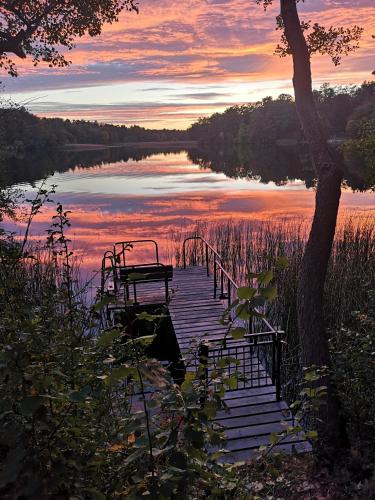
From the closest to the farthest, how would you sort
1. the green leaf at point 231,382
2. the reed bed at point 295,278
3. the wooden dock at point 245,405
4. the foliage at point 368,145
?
1. the green leaf at point 231,382
2. the wooden dock at point 245,405
3. the reed bed at point 295,278
4. the foliage at point 368,145

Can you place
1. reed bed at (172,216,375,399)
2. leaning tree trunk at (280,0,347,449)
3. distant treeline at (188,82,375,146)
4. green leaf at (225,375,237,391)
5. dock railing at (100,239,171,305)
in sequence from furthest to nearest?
distant treeline at (188,82,375,146) → reed bed at (172,216,375,399) → leaning tree trunk at (280,0,347,449) → green leaf at (225,375,237,391) → dock railing at (100,239,171,305)

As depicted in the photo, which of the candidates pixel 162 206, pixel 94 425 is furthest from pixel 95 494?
pixel 162 206

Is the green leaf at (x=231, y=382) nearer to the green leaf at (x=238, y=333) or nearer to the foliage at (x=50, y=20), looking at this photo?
the green leaf at (x=238, y=333)

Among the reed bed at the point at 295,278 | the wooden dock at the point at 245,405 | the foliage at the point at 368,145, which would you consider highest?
the foliage at the point at 368,145

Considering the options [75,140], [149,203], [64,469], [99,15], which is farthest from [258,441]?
[75,140]

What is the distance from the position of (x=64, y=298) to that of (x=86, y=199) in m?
35.6

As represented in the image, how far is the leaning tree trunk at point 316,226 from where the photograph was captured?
7191 mm

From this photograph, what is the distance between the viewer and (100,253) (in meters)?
22.6

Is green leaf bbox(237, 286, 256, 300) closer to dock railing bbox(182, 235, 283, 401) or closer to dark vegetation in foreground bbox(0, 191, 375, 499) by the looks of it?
dark vegetation in foreground bbox(0, 191, 375, 499)

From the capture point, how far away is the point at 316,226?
7.37m

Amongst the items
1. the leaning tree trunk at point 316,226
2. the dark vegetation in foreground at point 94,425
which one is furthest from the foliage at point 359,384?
the dark vegetation in foreground at point 94,425

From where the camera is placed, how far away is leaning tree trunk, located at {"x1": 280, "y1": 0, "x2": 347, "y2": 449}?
283 inches

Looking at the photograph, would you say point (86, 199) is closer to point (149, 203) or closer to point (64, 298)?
point (149, 203)

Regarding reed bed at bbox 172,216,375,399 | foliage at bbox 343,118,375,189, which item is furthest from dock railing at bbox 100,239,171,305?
foliage at bbox 343,118,375,189
